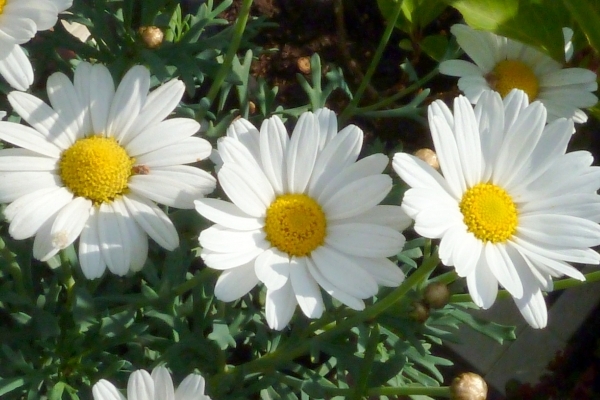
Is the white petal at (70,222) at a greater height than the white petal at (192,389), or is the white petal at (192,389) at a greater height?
the white petal at (70,222)

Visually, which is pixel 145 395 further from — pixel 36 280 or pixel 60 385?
pixel 36 280

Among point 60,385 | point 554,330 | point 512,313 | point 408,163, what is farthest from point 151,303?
point 554,330

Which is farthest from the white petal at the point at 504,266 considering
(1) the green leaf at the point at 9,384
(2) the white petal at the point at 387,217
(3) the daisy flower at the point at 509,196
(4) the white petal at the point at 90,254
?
(1) the green leaf at the point at 9,384

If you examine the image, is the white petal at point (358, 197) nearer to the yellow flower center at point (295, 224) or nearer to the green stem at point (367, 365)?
the yellow flower center at point (295, 224)

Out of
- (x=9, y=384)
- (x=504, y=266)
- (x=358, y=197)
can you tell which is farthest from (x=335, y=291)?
(x=9, y=384)

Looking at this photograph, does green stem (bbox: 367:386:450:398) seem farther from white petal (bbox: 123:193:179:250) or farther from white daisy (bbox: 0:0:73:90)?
white daisy (bbox: 0:0:73:90)

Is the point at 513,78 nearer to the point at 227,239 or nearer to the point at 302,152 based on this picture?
the point at 302,152
